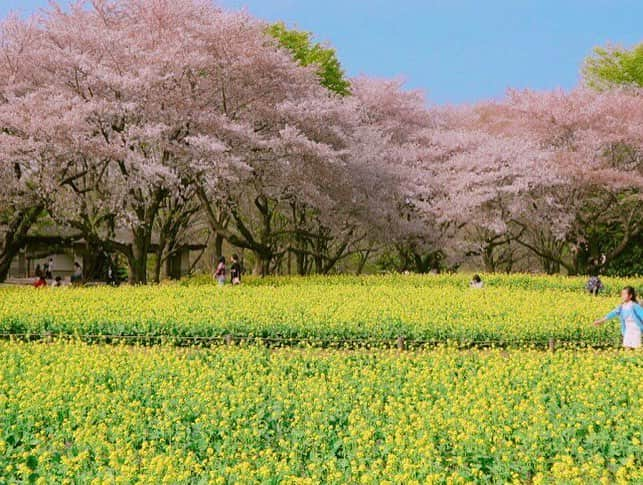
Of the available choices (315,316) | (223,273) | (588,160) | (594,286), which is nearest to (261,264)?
(223,273)

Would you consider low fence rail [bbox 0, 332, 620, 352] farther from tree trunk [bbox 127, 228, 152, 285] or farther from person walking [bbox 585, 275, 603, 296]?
tree trunk [bbox 127, 228, 152, 285]

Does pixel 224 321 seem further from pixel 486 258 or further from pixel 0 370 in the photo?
pixel 486 258

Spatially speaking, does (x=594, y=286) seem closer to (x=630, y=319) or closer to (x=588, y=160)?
(x=588, y=160)

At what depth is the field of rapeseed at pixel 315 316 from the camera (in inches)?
660

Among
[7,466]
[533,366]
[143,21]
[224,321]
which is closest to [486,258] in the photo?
[143,21]

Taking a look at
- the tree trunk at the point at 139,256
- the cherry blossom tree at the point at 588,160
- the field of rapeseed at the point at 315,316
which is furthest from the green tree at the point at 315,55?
the field of rapeseed at the point at 315,316

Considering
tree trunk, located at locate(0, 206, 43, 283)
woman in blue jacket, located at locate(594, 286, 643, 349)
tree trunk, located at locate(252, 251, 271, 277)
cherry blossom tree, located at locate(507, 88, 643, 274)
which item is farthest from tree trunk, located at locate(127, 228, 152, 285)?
woman in blue jacket, located at locate(594, 286, 643, 349)

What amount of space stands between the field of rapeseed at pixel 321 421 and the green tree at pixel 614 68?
41100mm

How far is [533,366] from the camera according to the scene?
12.1 m

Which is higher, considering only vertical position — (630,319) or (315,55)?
(315,55)

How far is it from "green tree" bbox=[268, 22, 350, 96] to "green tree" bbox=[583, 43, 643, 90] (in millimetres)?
16670

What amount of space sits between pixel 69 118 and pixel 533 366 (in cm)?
1895

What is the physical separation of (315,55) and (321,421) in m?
39.2

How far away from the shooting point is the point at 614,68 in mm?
49750
